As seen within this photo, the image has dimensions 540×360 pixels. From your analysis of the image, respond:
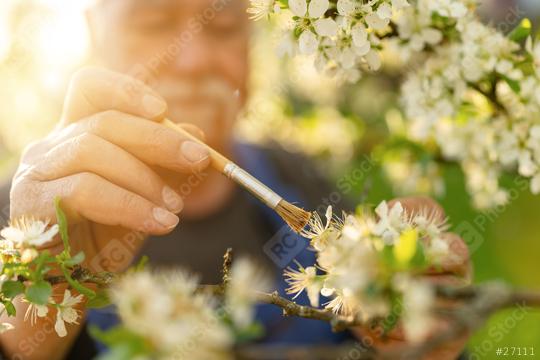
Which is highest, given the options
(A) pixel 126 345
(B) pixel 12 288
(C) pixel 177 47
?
(A) pixel 126 345

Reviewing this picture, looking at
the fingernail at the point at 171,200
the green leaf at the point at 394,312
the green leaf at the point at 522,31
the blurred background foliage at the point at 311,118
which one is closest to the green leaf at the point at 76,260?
the fingernail at the point at 171,200

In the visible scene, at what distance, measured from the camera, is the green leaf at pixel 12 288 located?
47cm

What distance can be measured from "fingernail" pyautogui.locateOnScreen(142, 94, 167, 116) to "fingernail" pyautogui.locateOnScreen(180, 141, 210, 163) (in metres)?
0.05

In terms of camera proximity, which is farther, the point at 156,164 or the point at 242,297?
the point at 156,164

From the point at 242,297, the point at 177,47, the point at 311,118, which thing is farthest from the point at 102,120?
the point at 311,118

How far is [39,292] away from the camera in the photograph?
46cm

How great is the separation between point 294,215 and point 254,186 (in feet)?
0.15

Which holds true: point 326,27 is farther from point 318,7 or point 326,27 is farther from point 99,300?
point 99,300

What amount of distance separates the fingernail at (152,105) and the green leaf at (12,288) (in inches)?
8.2

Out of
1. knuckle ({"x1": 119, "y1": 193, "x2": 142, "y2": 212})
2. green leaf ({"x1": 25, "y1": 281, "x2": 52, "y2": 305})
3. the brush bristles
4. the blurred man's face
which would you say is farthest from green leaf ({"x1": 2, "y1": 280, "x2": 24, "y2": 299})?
the blurred man's face

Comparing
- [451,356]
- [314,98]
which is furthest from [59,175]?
[314,98]

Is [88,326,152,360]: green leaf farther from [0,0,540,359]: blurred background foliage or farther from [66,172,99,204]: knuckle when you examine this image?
[0,0,540,359]: blurred background foliage

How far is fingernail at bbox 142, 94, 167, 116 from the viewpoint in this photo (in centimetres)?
60

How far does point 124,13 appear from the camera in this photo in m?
1.25
